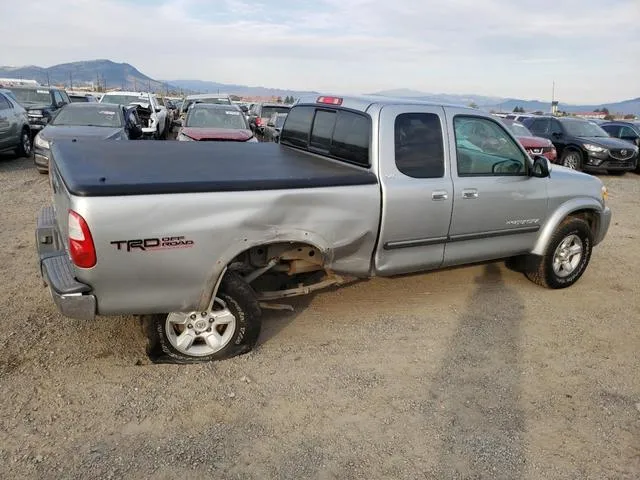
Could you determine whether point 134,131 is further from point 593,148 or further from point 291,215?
point 593,148

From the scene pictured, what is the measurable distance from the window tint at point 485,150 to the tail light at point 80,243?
3.00 metres

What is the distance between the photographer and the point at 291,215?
373cm

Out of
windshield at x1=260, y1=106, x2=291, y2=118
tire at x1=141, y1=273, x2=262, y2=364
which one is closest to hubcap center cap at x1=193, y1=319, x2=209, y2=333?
tire at x1=141, y1=273, x2=262, y2=364

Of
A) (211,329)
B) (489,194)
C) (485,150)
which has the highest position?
(485,150)

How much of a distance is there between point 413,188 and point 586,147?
12747 millimetres

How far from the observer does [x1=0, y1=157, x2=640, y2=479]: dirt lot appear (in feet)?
9.77

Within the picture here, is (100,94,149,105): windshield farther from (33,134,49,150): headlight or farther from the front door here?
the front door

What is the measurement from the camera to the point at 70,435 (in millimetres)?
3059

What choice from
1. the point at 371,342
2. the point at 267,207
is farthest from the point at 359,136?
the point at 371,342

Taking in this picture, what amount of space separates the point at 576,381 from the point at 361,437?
182 cm

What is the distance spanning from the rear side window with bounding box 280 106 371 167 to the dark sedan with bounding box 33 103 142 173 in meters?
5.73

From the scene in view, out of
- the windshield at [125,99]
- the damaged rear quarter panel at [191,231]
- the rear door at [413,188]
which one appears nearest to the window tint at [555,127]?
the rear door at [413,188]

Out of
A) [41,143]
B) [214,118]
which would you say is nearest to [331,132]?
[41,143]

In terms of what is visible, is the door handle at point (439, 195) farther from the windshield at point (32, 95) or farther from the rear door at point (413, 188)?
the windshield at point (32, 95)
